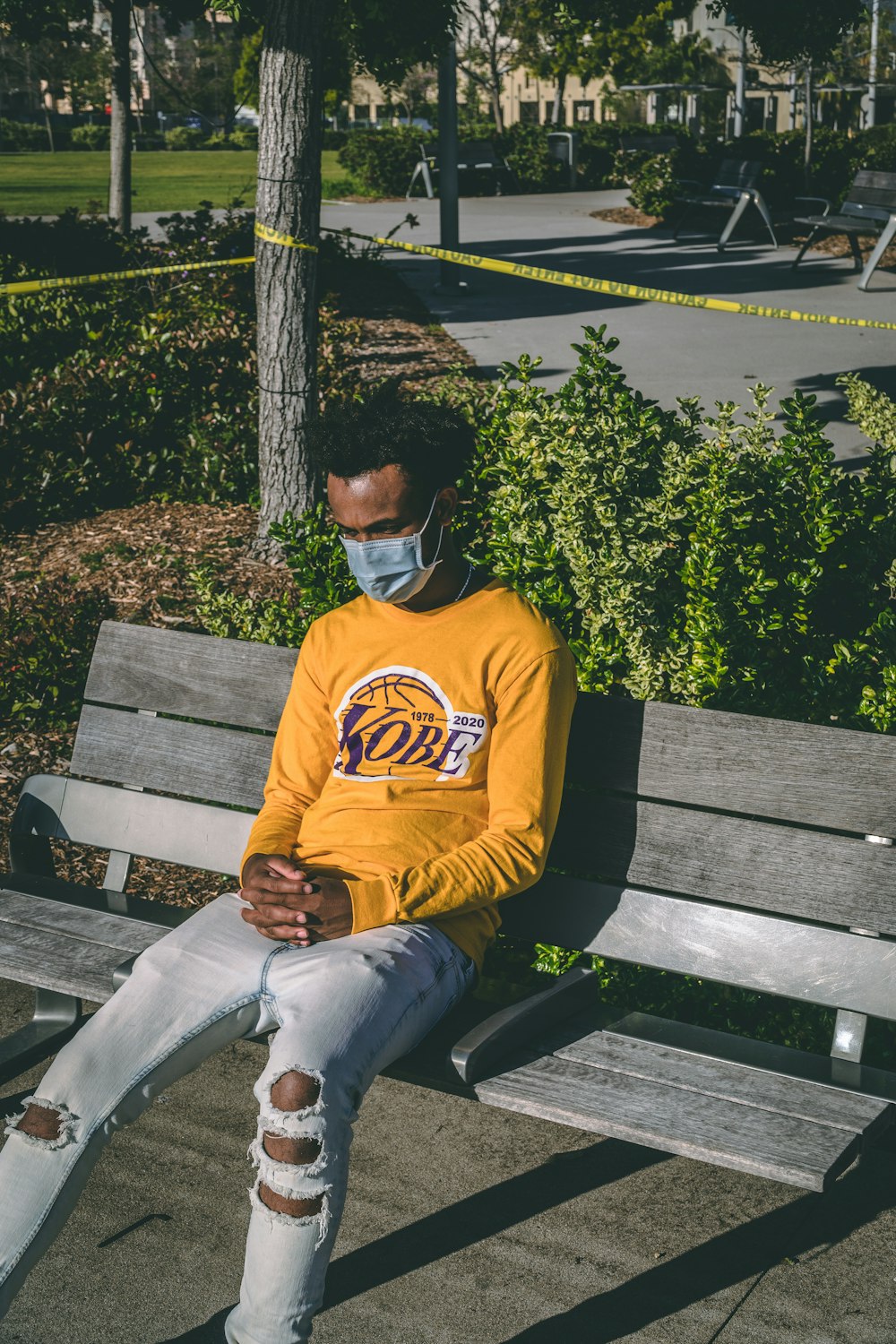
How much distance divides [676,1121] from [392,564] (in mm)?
1274

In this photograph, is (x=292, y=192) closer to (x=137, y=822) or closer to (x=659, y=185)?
(x=137, y=822)

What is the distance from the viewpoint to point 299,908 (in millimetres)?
2814

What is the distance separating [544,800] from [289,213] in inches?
152

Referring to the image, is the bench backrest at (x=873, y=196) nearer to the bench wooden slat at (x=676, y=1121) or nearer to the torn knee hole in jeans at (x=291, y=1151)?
the bench wooden slat at (x=676, y=1121)

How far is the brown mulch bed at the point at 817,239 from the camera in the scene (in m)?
19.4

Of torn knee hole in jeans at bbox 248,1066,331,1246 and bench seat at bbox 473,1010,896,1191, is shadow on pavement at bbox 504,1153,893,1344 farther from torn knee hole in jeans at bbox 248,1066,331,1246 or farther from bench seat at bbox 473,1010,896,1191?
torn knee hole in jeans at bbox 248,1066,331,1246

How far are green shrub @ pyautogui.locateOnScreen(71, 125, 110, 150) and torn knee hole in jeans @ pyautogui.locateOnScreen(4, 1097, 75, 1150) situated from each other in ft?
236

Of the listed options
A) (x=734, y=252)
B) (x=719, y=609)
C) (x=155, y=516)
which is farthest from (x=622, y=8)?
(x=734, y=252)

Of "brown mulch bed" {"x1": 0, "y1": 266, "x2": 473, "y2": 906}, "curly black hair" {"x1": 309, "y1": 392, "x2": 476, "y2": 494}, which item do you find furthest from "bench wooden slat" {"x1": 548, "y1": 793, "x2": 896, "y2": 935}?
"brown mulch bed" {"x1": 0, "y1": 266, "x2": 473, "y2": 906}

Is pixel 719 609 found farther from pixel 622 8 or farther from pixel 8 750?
pixel 622 8

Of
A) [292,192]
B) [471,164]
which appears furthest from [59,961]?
[471,164]

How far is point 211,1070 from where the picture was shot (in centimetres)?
364

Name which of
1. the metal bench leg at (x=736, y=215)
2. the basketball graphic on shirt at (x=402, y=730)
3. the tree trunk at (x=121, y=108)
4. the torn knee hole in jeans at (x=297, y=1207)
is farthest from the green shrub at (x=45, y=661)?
the metal bench leg at (x=736, y=215)

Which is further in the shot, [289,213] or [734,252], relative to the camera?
[734,252]
